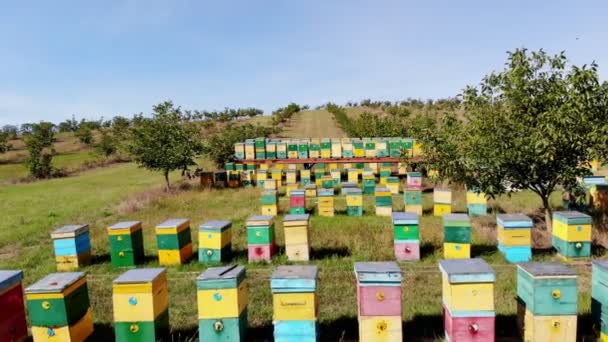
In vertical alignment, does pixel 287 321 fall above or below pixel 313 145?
below

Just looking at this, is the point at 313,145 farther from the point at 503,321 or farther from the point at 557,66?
the point at 503,321

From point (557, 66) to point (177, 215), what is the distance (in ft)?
38.3

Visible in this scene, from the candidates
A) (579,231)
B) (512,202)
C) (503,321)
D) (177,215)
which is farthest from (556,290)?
(177,215)

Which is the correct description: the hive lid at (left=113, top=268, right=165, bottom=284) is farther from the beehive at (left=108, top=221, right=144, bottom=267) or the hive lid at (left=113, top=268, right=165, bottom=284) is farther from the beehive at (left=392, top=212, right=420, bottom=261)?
the beehive at (left=392, top=212, right=420, bottom=261)

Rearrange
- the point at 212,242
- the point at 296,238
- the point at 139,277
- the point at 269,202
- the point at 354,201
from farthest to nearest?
the point at 269,202, the point at 354,201, the point at 212,242, the point at 296,238, the point at 139,277

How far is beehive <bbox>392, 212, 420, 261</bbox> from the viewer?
891 cm

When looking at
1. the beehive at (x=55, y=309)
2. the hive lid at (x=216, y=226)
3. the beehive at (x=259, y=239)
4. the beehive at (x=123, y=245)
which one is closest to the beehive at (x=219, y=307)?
the beehive at (x=55, y=309)

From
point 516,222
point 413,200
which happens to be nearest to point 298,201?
point 413,200

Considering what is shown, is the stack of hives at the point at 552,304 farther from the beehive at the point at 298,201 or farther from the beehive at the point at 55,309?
the beehive at the point at 298,201

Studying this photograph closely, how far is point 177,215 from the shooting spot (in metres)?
14.7

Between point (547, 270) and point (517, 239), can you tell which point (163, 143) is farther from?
point (547, 270)

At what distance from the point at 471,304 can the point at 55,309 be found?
4.92 metres

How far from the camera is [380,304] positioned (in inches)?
201

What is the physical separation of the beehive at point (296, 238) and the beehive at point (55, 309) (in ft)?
14.4
